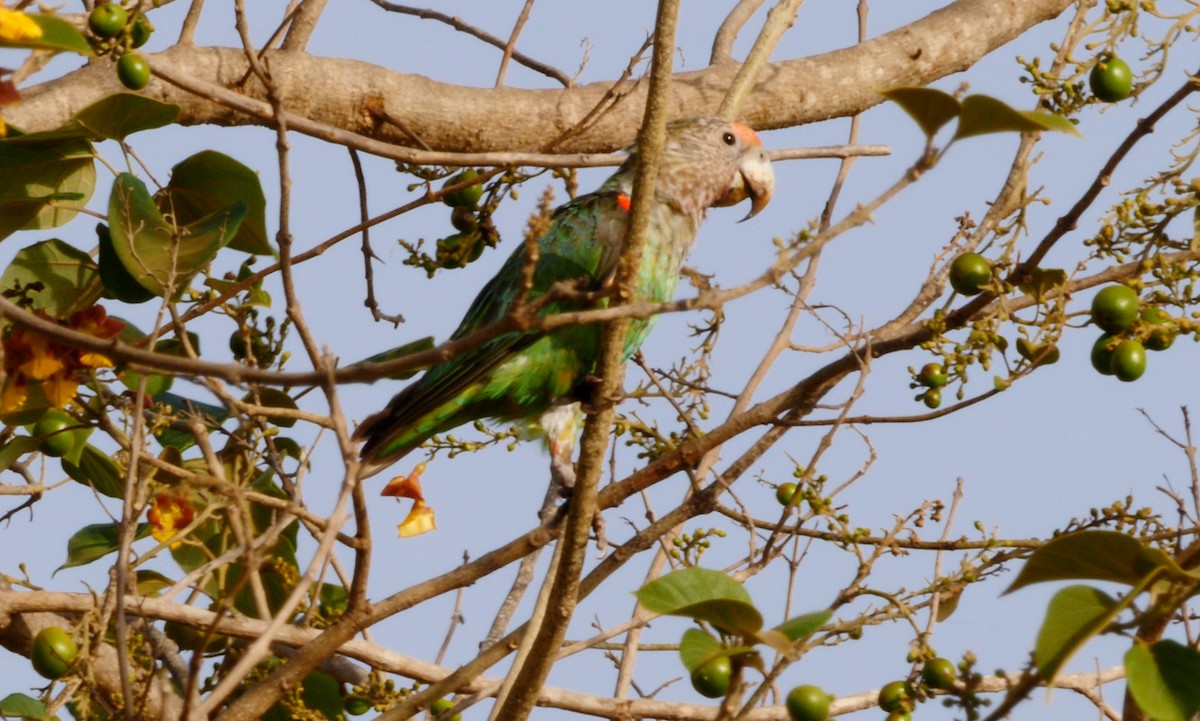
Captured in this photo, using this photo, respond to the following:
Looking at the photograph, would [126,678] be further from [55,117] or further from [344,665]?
[55,117]

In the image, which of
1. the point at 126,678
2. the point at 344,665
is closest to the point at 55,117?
the point at 344,665

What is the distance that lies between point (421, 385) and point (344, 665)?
2.51 ft

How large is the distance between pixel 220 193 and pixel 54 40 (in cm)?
128

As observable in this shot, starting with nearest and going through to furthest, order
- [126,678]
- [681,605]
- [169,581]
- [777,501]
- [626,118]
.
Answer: [681,605]
[126,678]
[777,501]
[169,581]
[626,118]

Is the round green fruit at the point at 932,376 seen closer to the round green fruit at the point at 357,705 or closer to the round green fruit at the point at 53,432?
the round green fruit at the point at 357,705

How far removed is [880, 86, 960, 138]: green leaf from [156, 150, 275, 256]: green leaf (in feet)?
5.14

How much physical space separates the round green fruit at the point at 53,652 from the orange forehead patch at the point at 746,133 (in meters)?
2.31

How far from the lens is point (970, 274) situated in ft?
7.16

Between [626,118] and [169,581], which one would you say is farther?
[626,118]

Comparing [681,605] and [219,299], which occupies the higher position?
[219,299]

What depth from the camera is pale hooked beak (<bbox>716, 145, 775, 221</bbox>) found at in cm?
406

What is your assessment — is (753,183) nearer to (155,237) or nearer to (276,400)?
(276,400)

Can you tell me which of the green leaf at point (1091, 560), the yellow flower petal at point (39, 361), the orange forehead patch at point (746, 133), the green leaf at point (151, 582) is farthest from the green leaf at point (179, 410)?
the green leaf at point (1091, 560)

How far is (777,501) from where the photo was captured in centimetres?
283
